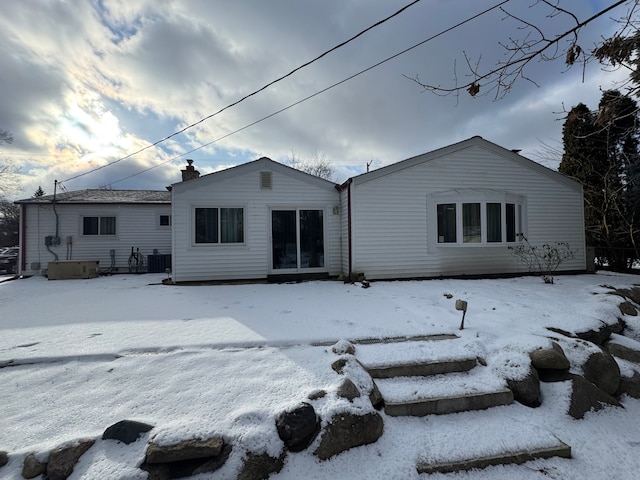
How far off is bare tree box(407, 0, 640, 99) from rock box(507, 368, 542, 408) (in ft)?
11.0

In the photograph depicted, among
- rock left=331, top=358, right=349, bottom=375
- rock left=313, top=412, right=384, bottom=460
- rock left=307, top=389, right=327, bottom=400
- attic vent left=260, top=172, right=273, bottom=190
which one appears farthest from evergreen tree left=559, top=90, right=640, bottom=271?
rock left=307, top=389, right=327, bottom=400

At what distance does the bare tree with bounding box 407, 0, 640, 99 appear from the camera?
3188 mm

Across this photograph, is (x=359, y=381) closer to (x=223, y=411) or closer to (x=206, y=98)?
(x=223, y=411)

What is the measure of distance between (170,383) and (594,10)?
6598 mm

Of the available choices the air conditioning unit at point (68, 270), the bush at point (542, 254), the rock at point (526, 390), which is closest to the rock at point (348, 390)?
the rock at point (526, 390)

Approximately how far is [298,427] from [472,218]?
8694mm

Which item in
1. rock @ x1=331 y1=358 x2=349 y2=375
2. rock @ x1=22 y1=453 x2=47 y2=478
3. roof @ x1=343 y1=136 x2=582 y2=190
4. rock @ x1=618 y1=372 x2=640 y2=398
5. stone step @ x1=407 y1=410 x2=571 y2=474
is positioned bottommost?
rock @ x1=618 y1=372 x2=640 y2=398

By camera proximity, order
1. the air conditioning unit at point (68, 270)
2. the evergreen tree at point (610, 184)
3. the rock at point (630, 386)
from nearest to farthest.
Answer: the rock at point (630, 386)
the air conditioning unit at point (68, 270)
the evergreen tree at point (610, 184)

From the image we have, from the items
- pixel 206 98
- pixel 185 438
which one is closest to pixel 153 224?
pixel 206 98

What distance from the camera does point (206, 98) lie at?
9.04 metres

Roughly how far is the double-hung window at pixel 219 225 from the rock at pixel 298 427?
24.4ft

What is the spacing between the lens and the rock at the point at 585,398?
3.05m

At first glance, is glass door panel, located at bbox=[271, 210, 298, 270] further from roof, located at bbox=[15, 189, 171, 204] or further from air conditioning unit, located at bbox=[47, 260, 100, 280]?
air conditioning unit, located at bbox=[47, 260, 100, 280]

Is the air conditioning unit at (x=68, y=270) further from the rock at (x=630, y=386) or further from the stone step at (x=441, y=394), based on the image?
the rock at (x=630, y=386)
